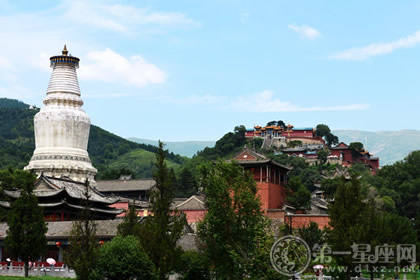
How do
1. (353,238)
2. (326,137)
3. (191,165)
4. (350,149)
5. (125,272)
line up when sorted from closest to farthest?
(125,272) → (353,238) → (191,165) → (350,149) → (326,137)

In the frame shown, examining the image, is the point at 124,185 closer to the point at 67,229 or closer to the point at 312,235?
the point at 67,229

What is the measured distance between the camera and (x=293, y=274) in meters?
24.8

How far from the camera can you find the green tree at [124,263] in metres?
23.8

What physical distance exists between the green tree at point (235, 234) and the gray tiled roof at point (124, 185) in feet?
146

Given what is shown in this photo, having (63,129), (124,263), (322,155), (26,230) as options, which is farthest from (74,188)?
(322,155)

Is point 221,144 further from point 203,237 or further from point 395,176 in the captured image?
point 203,237

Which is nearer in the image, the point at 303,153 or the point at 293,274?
the point at 293,274

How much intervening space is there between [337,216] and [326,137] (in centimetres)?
10207

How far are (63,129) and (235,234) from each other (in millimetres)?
32489

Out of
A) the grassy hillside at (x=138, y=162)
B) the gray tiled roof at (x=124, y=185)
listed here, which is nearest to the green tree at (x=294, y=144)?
the grassy hillside at (x=138, y=162)

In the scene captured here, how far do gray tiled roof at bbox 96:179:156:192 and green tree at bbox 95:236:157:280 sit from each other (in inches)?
1816

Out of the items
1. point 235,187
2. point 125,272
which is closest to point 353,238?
point 235,187

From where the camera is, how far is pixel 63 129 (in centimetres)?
5544

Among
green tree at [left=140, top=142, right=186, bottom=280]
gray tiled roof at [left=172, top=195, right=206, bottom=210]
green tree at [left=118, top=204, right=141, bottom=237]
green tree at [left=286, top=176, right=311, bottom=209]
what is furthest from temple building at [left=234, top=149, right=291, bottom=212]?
green tree at [left=140, top=142, right=186, bottom=280]
